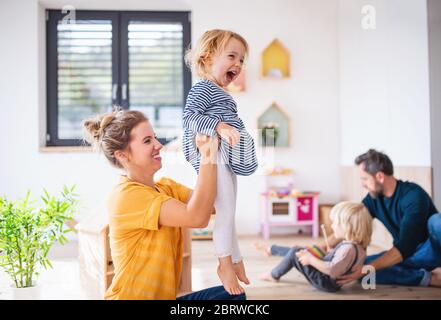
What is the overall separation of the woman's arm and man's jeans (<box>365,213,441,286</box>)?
50.0 inches

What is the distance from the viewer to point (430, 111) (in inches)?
74.3

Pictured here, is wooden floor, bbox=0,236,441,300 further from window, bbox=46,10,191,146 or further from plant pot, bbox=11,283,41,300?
window, bbox=46,10,191,146

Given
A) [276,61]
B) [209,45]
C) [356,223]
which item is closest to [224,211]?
[209,45]

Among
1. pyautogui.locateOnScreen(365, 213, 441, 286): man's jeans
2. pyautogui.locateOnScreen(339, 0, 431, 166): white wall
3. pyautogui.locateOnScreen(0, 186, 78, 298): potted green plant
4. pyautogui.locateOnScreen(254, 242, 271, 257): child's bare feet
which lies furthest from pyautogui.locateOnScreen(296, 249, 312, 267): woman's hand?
pyautogui.locateOnScreen(0, 186, 78, 298): potted green plant

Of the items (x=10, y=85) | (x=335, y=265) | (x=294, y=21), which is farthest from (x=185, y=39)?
(x=335, y=265)

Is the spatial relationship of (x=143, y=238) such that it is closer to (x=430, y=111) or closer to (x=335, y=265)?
(x=335, y=265)

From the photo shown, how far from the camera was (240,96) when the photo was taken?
2861mm

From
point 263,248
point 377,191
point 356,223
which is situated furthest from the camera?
point 263,248

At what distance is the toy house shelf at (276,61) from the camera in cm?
284

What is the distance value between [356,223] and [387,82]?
0.97 m

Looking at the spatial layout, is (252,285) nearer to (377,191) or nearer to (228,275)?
(377,191)

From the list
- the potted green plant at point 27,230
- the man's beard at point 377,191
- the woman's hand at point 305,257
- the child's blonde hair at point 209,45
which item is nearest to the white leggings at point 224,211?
the child's blonde hair at point 209,45

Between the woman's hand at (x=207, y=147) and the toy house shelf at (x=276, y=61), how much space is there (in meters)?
2.22
